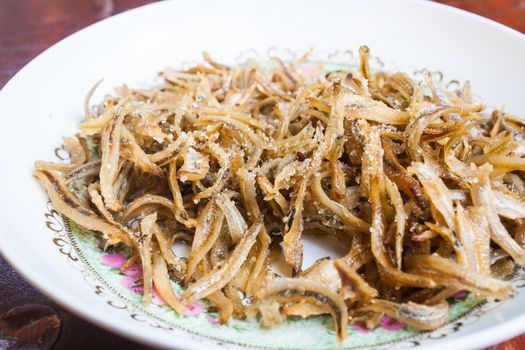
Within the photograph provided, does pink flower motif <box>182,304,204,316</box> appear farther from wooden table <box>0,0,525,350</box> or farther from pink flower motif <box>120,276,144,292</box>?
wooden table <box>0,0,525,350</box>

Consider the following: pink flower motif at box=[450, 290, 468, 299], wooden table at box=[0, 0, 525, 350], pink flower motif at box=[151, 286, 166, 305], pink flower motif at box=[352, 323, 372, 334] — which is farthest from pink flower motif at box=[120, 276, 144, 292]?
wooden table at box=[0, 0, 525, 350]

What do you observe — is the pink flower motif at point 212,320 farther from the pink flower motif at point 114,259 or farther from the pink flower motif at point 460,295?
the pink flower motif at point 460,295

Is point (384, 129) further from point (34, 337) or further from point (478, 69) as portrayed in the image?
point (34, 337)

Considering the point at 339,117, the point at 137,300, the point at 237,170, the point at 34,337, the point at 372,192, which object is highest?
the point at 339,117

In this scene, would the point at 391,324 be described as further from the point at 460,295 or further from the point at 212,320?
the point at 212,320

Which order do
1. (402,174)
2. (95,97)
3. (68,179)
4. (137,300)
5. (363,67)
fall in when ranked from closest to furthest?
1. (137,300)
2. (402,174)
3. (68,179)
4. (363,67)
5. (95,97)

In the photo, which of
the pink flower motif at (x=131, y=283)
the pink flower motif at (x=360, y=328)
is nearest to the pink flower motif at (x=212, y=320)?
the pink flower motif at (x=131, y=283)

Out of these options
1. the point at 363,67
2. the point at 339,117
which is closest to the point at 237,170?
the point at 339,117
